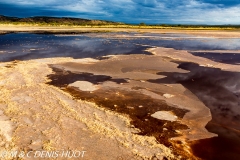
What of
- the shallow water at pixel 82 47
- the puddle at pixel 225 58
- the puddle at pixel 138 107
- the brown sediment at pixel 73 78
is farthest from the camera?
the shallow water at pixel 82 47

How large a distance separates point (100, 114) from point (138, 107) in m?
1.60

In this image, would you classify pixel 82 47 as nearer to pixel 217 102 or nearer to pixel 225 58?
pixel 225 58

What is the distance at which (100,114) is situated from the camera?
28.2 feet

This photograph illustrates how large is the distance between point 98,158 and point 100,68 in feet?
34.3

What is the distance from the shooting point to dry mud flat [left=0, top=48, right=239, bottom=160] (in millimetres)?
6539

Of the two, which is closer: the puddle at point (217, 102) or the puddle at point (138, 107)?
the puddle at point (217, 102)

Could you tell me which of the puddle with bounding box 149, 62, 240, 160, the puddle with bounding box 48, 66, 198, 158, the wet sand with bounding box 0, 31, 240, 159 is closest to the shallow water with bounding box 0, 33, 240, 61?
the wet sand with bounding box 0, 31, 240, 159

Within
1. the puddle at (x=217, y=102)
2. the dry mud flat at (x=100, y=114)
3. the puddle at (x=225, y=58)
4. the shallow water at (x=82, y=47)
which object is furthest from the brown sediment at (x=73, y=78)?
the puddle at (x=225, y=58)

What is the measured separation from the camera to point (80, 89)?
37.7ft

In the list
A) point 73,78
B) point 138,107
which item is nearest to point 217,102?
point 138,107

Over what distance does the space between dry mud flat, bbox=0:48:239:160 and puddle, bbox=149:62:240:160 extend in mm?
352

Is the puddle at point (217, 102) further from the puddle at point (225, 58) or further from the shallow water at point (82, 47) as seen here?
the shallow water at point (82, 47)

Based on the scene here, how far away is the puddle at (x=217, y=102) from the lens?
6653 millimetres

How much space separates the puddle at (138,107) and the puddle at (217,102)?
869 millimetres
